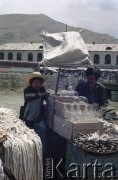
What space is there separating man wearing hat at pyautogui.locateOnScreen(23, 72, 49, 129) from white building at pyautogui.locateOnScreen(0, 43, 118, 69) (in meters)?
49.4

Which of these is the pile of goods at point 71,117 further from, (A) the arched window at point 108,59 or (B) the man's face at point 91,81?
(A) the arched window at point 108,59

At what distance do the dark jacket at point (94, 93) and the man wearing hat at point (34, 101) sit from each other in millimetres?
782

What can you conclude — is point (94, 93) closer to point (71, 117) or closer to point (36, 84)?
point (36, 84)

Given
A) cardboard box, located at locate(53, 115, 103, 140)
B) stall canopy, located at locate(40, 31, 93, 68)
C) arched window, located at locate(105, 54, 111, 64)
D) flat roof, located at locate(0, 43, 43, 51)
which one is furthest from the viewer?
flat roof, located at locate(0, 43, 43, 51)

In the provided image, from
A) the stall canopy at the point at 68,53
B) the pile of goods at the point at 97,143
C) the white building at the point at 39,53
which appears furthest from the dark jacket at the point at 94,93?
the white building at the point at 39,53

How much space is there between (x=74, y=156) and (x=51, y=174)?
1.85 feet

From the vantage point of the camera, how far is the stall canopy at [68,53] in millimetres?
5963

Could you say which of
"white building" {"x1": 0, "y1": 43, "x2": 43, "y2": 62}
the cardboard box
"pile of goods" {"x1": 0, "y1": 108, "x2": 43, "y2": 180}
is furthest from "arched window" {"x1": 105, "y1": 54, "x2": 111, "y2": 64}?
"pile of goods" {"x1": 0, "y1": 108, "x2": 43, "y2": 180}

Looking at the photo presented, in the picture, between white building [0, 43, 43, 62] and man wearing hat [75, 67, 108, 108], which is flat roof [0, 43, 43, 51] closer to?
white building [0, 43, 43, 62]

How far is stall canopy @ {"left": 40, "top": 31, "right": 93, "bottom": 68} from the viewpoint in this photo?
5.96 meters

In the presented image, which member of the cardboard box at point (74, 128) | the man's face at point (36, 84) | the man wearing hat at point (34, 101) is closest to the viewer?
the cardboard box at point (74, 128)

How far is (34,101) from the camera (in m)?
6.18

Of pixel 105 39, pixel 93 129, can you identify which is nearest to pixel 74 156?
pixel 93 129

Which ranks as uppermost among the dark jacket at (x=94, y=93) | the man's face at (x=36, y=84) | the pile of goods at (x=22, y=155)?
the man's face at (x=36, y=84)
